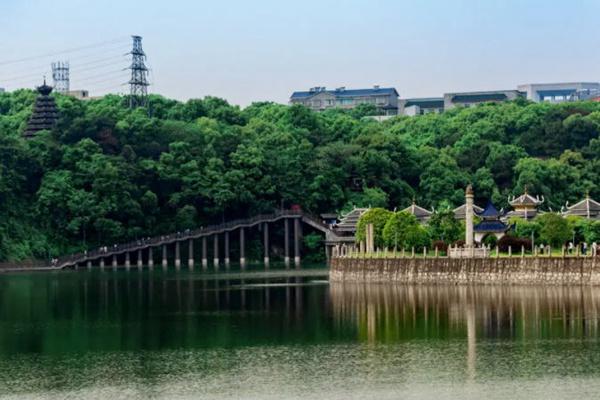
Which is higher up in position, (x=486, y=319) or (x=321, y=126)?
(x=321, y=126)

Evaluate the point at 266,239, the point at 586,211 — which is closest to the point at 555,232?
the point at 586,211

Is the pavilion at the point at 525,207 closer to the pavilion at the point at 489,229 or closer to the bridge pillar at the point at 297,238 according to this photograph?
the pavilion at the point at 489,229

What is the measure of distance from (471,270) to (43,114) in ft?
245

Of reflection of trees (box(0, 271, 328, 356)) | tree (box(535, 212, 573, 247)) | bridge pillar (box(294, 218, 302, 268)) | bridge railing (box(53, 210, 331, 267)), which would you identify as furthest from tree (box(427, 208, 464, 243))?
bridge pillar (box(294, 218, 302, 268))

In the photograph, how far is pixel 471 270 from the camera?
88000 millimetres

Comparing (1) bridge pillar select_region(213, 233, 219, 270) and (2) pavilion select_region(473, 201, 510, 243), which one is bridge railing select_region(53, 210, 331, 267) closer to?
(1) bridge pillar select_region(213, 233, 219, 270)

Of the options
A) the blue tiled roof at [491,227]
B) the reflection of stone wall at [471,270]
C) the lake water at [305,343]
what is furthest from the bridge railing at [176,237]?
the lake water at [305,343]

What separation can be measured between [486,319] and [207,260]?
235 ft

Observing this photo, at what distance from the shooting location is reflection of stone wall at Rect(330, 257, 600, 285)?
82.8 metres

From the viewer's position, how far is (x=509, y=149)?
149750 millimetres

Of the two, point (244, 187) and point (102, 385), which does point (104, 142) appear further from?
point (102, 385)

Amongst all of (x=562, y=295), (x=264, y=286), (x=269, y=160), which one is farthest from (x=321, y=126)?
(x=562, y=295)

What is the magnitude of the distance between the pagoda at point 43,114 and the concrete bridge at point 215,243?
23055 millimetres

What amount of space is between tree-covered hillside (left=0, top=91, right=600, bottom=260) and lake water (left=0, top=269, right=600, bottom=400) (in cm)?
3774
